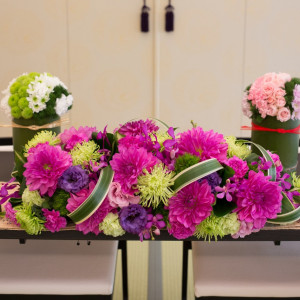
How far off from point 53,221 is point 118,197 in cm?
18

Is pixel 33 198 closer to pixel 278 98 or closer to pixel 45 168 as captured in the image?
pixel 45 168

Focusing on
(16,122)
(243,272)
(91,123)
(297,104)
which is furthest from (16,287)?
(91,123)

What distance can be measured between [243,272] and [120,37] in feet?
8.43

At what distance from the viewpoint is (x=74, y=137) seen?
1.25 metres

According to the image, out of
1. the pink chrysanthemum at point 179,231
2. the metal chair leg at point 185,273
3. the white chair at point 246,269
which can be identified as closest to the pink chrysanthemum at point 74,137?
the pink chrysanthemum at point 179,231

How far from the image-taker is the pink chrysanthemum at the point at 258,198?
3.54 ft

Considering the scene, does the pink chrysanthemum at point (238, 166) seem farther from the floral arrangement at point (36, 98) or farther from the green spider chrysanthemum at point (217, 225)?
the floral arrangement at point (36, 98)

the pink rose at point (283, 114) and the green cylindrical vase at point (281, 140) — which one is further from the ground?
the pink rose at point (283, 114)

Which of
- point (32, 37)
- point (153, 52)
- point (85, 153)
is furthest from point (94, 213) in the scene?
point (32, 37)

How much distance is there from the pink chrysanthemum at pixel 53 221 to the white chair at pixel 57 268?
1.04 ft

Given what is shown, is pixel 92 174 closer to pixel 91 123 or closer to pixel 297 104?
pixel 297 104

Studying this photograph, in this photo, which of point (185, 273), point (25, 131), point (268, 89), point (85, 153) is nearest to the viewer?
point (85, 153)

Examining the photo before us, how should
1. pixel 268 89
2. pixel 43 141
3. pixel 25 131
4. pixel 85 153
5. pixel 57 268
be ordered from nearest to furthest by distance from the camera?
pixel 85 153
pixel 43 141
pixel 57 268
pixel 268 89
pixel 25 131

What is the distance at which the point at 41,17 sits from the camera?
11.8ft
